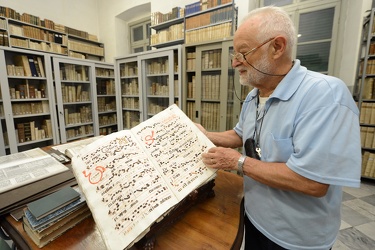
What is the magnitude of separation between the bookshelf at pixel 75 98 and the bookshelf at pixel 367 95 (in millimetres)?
4587

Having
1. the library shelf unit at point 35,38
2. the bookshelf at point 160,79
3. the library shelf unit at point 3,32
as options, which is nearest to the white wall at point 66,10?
the library shelf unit at point 35,38

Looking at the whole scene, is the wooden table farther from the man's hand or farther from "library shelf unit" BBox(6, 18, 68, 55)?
"library shelf unit" BBox(6, 18, 68, 55)

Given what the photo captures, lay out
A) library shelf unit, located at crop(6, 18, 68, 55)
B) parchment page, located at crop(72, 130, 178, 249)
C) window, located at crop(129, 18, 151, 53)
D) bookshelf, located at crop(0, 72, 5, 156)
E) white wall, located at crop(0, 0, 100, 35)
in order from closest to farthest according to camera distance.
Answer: parchment page, located at crop(72, 130, 178, 249)
bookshelf, located at crop(0, 72, 5, 156)
library shelf unit, located at crop(6, 18, 68, 55)
white wall, located at crop(0, 0, 100, 35)
window, located at crop(129, 18, 151, 53)

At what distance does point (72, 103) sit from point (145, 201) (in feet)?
12.8

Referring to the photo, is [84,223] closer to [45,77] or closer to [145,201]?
[145,201]

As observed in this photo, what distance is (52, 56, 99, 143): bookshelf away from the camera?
3.39m

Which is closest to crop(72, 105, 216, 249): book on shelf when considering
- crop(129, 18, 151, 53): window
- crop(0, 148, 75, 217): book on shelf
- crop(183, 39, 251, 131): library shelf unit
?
crop(0, 148, 75, 217): book on shelf

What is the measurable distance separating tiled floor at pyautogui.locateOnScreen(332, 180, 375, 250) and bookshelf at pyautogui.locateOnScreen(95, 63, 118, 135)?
4478 millimetres

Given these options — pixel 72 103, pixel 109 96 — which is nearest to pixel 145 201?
pixel 72 103

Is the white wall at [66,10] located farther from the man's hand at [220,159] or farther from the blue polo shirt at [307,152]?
the blue polo shirt at [307,152]

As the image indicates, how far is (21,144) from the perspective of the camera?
303 cm

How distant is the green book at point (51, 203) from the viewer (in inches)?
20.8

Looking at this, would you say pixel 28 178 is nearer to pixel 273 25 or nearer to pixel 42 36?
pixel 273 25

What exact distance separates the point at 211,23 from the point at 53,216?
115 inches
